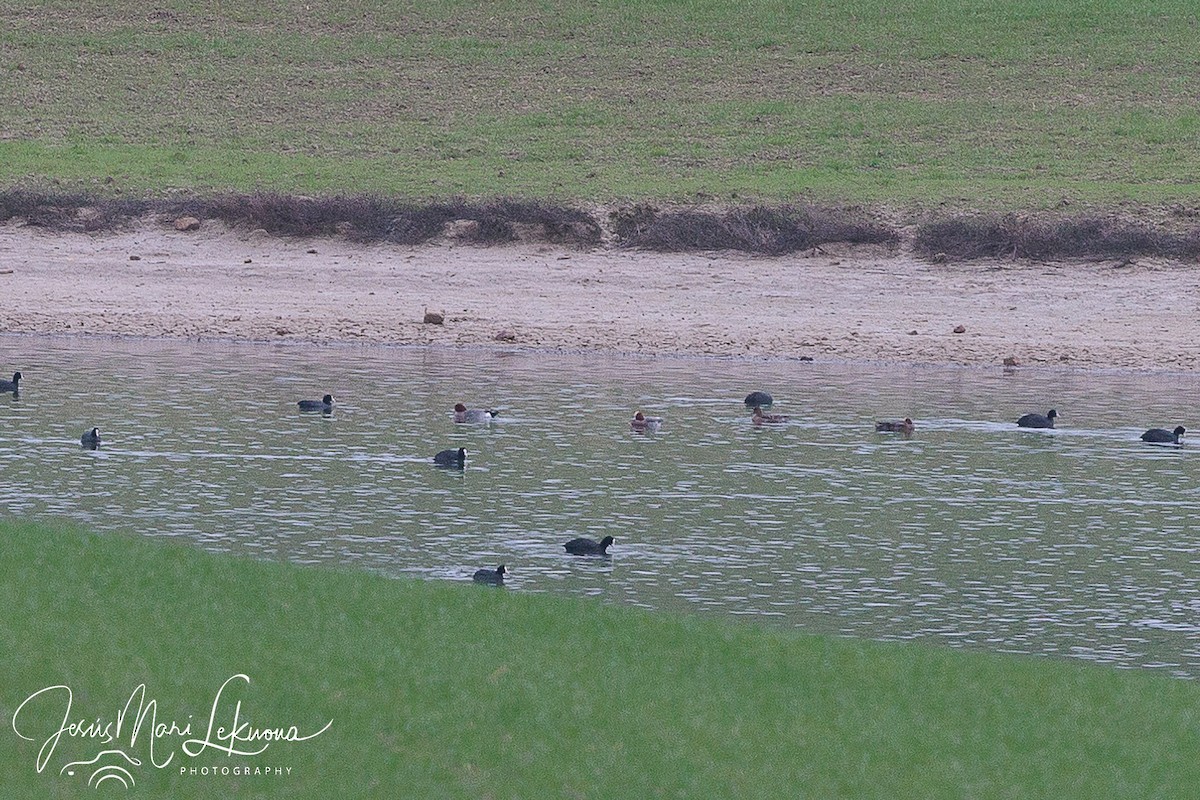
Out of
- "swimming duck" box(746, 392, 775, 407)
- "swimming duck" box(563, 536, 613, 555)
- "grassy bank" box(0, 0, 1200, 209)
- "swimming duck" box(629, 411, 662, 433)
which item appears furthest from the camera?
"grassy bank" box(0, 0, 1200, 209)

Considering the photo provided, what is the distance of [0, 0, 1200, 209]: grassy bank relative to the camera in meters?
29.6

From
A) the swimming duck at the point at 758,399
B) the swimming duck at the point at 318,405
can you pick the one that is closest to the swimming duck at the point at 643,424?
the swimming duck at the point at 758,399

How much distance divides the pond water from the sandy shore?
2.63 feet

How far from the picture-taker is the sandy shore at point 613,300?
23.4 metres

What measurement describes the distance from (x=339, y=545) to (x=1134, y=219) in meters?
16.7

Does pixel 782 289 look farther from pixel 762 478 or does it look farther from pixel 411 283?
pixel 762 478

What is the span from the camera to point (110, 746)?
22.3ft

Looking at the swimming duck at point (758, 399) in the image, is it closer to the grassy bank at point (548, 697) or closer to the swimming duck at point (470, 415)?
the swimming duck at point (470, 415)

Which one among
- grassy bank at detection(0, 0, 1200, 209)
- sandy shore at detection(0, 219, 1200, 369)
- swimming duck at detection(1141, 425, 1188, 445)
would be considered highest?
grassy bank at detection(0, 0, 1200, 209)

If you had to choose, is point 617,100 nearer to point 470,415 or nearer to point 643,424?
point 470,415

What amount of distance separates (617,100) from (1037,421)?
19.3 m

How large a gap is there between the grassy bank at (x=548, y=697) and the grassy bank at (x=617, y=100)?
1899 centimetres

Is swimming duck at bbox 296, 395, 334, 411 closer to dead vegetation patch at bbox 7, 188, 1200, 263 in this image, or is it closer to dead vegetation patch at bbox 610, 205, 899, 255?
dead vegetation patch at bbox 7, 188, 1200, 263

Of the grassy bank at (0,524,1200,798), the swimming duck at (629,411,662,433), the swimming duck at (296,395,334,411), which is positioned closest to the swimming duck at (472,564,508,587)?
the grassy bank at (0,524,1200,798)
